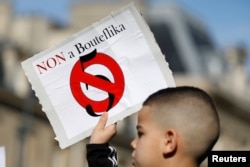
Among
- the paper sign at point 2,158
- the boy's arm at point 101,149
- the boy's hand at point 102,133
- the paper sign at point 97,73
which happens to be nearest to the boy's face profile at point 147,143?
the boy's arm at point 101,149

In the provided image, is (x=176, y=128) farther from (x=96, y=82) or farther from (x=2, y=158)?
(x=2, y=158)

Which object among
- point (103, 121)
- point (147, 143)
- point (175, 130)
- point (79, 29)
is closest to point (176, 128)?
point (175, 130)

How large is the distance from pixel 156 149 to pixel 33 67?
1.12 m

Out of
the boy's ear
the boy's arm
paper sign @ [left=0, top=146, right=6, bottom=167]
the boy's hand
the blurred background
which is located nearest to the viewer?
the boy's ear

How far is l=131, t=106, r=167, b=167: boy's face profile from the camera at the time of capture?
4.63 m

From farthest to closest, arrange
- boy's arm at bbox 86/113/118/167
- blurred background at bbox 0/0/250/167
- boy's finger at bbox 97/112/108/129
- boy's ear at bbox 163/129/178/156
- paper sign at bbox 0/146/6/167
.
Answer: blurred background at bbox 0/0/250/167 < paper sign at bbox 0/146/6/167 < boy's finger at bbox 97/112/108/129 < boy's arm at bbox 86/113/118/167 < boy's ear at bbox 163/129/178/156

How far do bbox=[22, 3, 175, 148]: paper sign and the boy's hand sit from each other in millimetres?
295

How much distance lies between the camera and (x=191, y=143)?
4648mm

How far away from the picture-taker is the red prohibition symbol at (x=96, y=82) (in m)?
5.51

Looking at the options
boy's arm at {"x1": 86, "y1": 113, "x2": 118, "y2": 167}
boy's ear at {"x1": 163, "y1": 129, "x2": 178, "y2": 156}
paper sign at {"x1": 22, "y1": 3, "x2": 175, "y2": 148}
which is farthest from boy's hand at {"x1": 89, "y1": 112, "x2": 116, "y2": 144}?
boy's ear at {"x1": 163, "y1": 129, "x2": 178, "y2": 156}

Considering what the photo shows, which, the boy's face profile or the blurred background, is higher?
the boy's face profile

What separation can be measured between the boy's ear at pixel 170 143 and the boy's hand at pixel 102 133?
1.36 feet

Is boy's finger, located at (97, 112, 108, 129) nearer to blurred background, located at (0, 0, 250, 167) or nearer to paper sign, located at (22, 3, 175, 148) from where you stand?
paper sign, located at (22, 3, 175, 148)

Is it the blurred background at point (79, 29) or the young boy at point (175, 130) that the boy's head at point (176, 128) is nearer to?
the young boy at point (175, 130)
